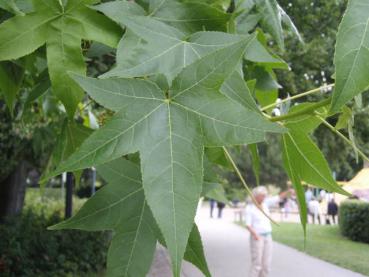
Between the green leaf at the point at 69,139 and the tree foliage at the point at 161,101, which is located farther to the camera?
the green leaf at the point at 69,139

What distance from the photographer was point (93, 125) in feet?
8.01

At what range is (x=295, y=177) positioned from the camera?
116 cm

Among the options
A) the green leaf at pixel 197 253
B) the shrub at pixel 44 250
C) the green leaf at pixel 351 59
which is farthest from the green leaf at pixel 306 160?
the shrub at pixel 44 250

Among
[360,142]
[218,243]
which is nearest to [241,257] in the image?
[218,243]

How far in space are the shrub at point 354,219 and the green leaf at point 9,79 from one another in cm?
1214

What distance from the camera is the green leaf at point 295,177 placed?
3.72ft

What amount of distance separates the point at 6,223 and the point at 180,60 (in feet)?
26.5

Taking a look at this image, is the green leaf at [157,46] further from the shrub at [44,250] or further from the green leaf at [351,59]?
the shrub at [44,250]

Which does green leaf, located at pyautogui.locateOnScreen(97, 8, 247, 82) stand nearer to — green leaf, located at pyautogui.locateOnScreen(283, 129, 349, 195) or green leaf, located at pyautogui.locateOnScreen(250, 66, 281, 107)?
green leaf, located at pyautogui.locateOnScreen(283, 129, 349, 195)

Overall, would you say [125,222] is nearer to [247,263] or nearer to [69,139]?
[69,139]

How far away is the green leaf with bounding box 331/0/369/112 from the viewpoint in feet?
2.31

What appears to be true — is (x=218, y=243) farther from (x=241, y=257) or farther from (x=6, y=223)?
(x=6, y=223)

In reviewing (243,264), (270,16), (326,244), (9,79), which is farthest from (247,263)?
(9,79)

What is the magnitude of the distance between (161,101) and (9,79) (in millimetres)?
520
